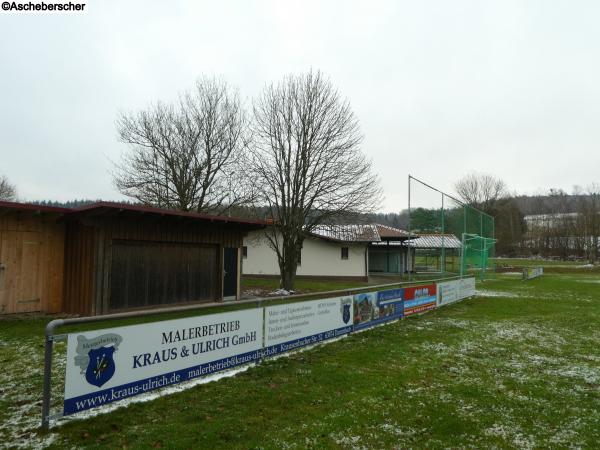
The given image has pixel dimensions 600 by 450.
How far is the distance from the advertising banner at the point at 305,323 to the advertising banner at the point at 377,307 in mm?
449

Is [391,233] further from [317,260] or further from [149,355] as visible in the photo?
[149,355]

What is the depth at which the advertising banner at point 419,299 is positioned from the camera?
12.9 metres

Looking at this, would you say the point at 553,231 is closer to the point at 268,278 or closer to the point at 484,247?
the point at 484,247

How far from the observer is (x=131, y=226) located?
12.9 metres

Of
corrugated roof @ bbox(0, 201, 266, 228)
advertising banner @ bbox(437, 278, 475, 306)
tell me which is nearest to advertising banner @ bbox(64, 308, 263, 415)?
corrugated roof @ bbox(0, 201, 266, 228)

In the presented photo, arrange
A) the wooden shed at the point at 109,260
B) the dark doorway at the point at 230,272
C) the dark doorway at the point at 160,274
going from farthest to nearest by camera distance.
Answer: the dark doorway at the point at 230,272 → the dark doorway at the point at 160,274 → the wooden shed at the point at 109,260

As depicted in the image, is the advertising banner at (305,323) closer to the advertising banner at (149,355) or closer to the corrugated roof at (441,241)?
the advertising banner at (149,355)

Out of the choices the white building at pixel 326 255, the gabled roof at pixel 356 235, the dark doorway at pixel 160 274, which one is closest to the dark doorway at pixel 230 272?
the dark doorway at pixel 160 274

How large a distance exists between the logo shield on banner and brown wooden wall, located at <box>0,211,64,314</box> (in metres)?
9.14

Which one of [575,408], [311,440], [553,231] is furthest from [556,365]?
[553,231]

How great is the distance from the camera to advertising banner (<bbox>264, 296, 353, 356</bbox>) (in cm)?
722

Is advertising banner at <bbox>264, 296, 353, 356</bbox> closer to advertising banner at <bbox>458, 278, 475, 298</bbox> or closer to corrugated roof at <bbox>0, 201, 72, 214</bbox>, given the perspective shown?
corrugated roof at <bbox>0, 201, 72, 214</bbox>

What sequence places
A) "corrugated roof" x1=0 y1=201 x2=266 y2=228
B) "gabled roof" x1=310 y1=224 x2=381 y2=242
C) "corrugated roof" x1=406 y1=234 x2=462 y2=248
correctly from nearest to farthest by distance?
"corrugated roof" x1=0 y1=201 x2=266 y2=228, "corrugated roof" x1=406 y1=234 x2=462 y2=248, "gabled roof" x1=310 y1=224 x2=381 y2=242

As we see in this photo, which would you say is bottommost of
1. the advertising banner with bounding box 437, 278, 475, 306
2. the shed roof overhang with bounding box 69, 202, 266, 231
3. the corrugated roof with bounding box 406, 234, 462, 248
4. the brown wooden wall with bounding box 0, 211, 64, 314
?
the advertising banner with bounding box 437, 278, 475, 306
